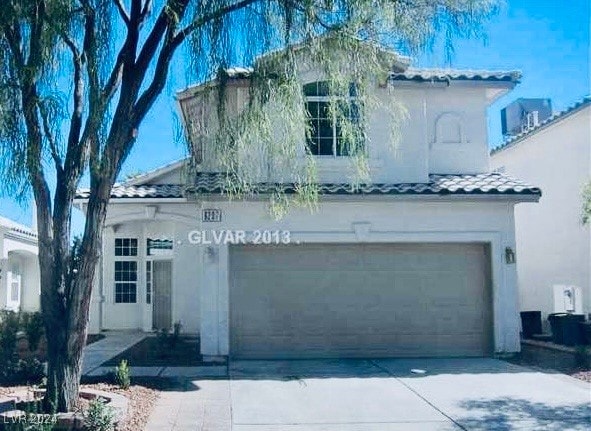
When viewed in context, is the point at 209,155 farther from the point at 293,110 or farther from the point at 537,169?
the point at 537,169

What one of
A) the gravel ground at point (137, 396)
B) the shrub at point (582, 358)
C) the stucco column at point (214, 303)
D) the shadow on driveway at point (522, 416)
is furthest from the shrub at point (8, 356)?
the shrub at point (582, 358)

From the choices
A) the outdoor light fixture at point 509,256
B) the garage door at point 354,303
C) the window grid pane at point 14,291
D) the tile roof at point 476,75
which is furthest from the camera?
the window grid pane at point 14,291

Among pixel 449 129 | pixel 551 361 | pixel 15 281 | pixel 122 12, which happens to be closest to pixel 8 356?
pixel 122 12

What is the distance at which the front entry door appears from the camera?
19.8 meters

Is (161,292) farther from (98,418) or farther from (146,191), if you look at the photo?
(98,418)

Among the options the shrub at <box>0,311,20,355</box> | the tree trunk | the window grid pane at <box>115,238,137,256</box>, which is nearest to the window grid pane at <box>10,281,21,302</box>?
the window grid pane at <box>115,238,137,256</box>

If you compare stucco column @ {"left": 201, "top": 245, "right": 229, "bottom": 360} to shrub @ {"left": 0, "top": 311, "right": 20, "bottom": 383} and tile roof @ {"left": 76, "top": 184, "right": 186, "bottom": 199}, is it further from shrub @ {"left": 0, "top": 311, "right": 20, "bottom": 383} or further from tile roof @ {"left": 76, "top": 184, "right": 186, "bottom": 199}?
shrub @ {"left": 0, "top": 311, "right": 20, "bottom": 383}

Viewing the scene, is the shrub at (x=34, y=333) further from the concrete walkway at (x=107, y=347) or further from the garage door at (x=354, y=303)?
the garage door at (x=354, y=303)

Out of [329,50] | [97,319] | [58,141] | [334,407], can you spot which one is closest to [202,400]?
[334,407]

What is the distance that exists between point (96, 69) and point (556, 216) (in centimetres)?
1523

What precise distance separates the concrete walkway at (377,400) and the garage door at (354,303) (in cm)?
101

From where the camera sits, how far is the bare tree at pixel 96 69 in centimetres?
769

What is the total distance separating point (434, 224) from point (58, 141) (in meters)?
8.87

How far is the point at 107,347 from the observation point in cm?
1575
